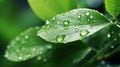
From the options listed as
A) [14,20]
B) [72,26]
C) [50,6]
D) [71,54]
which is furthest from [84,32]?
[14,20]

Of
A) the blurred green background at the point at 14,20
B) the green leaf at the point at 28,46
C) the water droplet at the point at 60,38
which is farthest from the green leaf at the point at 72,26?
the blurred green background at the point at 14,20

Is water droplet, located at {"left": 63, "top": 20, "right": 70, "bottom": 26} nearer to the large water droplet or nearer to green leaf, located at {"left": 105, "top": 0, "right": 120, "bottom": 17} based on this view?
the large water droplet

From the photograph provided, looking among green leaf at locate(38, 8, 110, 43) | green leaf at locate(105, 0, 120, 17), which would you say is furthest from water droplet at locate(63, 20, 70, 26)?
green leaf at locate(105, 0, 120, 17)

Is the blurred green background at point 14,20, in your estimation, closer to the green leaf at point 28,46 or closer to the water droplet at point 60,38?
the green leaf at point 28,46

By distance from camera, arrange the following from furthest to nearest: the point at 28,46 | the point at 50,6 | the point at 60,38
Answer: the point at 28,46 < the point at 50,6 < the point at 60,38

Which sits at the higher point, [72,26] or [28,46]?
[28,46]

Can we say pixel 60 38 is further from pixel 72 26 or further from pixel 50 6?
pixel 50 6
